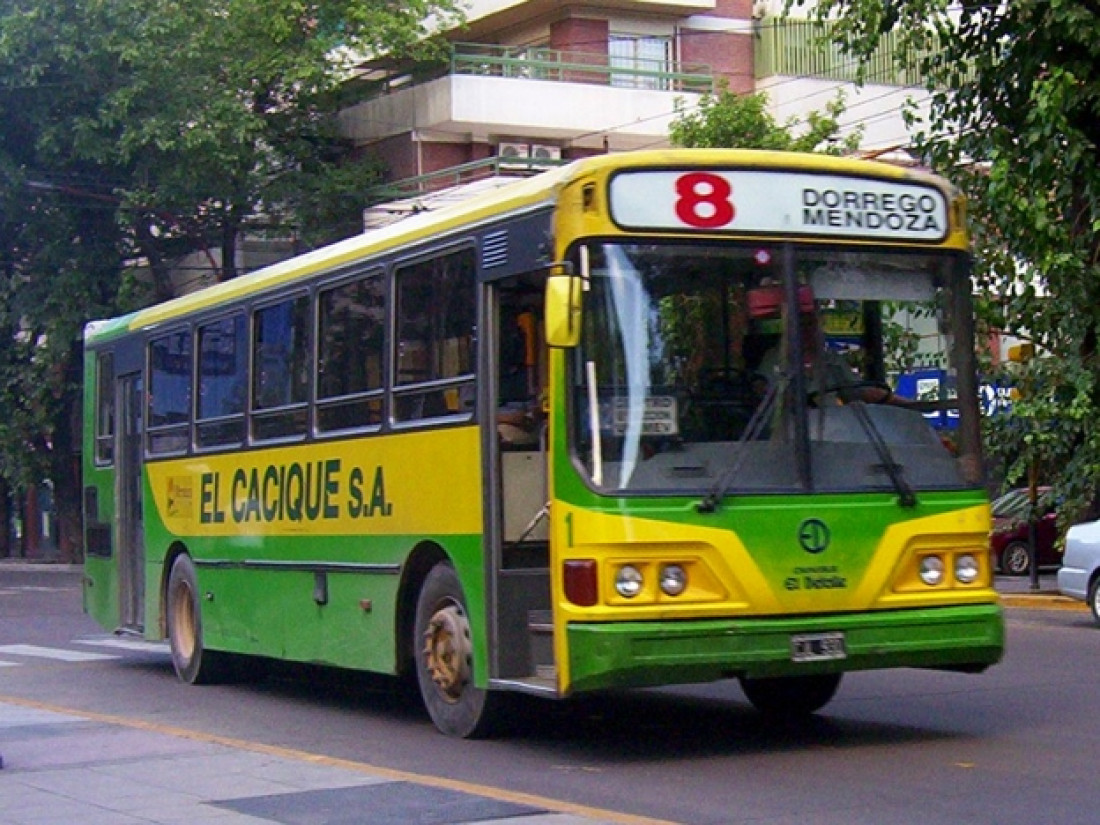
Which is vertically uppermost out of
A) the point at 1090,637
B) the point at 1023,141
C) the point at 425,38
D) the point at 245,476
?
the point at 425,38

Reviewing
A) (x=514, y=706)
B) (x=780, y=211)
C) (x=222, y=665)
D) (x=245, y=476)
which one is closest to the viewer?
(x=780, y=211)

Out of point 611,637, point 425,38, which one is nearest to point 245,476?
point 611,637

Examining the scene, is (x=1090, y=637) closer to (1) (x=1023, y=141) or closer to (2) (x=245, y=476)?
(1) (x=1023, y=141)

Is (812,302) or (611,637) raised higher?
(812,302)

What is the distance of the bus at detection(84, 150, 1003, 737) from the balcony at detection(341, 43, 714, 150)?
951 inches

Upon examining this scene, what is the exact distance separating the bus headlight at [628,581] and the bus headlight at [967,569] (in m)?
1.95

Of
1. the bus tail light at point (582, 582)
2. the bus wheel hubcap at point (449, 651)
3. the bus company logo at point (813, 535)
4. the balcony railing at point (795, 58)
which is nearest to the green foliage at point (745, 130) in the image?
the balcony railing at point (795, 58)

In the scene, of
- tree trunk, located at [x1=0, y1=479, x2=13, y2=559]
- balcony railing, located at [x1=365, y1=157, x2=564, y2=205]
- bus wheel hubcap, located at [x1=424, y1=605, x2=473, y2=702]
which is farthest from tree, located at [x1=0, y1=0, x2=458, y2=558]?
bus wheel hubcap, located at [x1=424, y1=605, x2=473, y2=702]

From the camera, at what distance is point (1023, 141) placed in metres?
18.6

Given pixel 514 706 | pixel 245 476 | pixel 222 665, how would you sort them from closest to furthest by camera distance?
pixel 514 706 < pixel 245 476 < pixel 222 665

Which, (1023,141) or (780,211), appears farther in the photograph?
(1023,141)

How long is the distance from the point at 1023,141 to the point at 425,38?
2068 cm

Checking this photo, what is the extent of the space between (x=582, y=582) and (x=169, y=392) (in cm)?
745

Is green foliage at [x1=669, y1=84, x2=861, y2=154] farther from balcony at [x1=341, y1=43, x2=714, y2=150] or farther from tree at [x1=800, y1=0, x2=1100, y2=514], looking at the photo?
tree at [x1=800, y1=0, x2=1100, y2=514]
